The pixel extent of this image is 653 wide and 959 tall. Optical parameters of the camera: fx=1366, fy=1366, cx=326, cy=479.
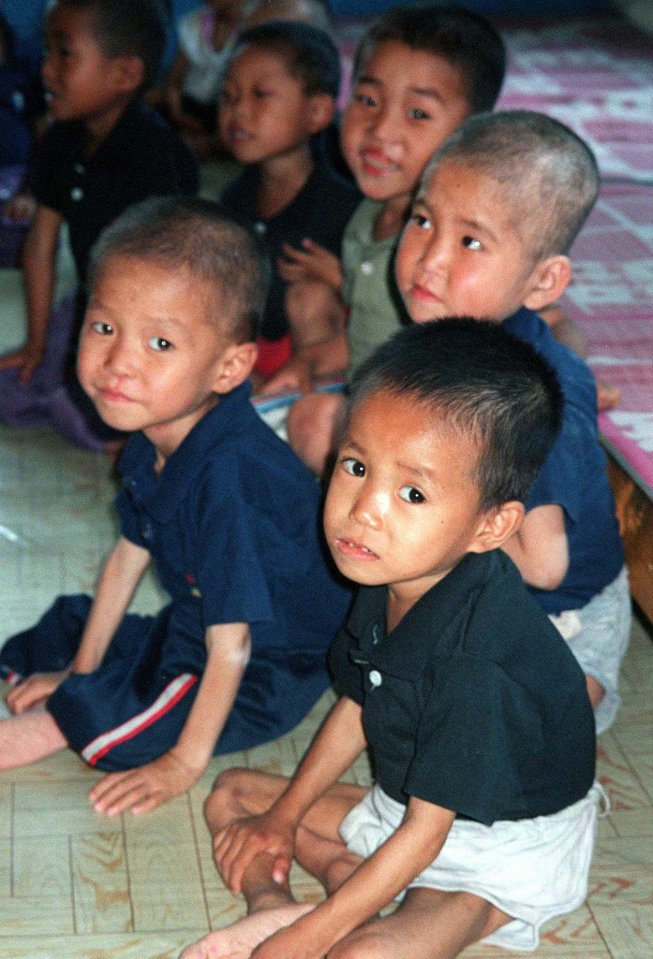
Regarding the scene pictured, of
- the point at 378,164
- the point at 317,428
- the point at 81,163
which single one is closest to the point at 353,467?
the point at 317,428

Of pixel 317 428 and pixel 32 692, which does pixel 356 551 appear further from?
pixel 317 428

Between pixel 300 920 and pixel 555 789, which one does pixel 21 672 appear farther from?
pixel 555 789

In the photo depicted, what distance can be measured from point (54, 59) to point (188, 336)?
4.11 ft

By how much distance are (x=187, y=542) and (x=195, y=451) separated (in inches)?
4.0

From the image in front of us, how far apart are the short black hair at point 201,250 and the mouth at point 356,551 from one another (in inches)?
16.2

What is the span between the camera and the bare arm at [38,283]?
2.52 meters

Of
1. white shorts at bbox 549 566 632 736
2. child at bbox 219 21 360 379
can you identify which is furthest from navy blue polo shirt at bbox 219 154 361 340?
white shorts at bbox 549 566 632 736

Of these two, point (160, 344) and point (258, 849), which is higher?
point (160, 344)

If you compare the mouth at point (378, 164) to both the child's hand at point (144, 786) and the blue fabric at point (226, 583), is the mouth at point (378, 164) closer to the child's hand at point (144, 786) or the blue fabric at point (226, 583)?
the blue fabric at point (226, 583)

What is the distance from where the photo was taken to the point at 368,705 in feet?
4.13

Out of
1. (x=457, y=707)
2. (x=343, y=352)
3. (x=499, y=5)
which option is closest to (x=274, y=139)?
(x=343, y=352)

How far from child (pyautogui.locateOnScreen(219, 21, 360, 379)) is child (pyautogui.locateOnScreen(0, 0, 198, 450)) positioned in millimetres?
178

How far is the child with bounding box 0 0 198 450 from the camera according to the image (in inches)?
95.7

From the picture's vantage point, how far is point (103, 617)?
1637 mm
